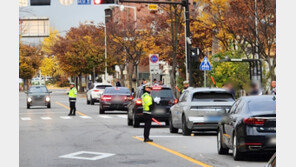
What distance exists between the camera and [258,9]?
144 ft

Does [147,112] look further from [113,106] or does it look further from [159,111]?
[113,106]

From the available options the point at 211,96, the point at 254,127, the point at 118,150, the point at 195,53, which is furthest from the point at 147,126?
the point at 195,53

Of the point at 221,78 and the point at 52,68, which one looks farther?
the point at 52,68

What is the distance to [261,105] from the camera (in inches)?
614

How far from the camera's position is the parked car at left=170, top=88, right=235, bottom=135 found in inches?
911

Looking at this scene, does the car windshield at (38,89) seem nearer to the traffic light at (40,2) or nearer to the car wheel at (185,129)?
the traffic light at (40,2)

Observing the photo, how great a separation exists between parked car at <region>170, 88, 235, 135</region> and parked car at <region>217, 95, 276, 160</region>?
6.97 m

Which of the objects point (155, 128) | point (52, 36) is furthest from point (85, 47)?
point (155, 128)

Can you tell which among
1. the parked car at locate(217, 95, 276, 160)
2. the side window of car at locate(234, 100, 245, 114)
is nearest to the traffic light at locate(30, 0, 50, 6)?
the side window of car at locate(234, 100, 245, 114)

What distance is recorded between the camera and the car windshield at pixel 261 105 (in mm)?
15450

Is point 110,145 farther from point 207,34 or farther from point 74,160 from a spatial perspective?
point 207,34

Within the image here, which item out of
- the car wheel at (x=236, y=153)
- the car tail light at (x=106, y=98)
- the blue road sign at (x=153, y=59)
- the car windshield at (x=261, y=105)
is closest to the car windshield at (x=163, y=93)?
the car tail light at (x=106, y=98)

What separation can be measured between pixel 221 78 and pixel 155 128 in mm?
13082

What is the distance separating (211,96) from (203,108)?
0.65m
